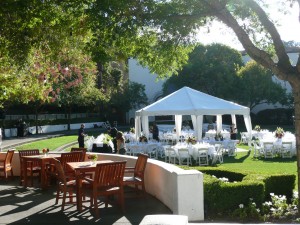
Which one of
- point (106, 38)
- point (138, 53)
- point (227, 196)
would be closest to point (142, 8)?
point (106, 38)

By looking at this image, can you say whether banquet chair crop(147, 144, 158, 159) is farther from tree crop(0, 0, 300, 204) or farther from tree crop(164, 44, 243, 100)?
tree crop(164, 44, 243, 100)

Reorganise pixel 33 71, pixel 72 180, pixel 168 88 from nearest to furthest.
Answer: pixel 72 180, pixel 33 71, pixel 168 88

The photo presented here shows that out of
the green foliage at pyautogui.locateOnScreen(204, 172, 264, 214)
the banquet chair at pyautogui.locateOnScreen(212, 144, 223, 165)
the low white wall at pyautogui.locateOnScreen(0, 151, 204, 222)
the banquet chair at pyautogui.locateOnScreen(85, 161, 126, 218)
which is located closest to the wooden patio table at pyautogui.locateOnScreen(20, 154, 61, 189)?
the banquet chair at pyautogui.locateOnScreen(85, 161, 126, 218)

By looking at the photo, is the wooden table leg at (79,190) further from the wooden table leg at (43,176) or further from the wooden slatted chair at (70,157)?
the wooden table leg at (43,176)

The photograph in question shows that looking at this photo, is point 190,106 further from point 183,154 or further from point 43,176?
point 43,176

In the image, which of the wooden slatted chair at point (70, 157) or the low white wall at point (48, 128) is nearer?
the wooden slatted chair at point (70, 157)

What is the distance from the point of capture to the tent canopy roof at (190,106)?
2025cm

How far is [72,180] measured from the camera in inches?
369

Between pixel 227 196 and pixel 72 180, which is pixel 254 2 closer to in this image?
pixel 227 196

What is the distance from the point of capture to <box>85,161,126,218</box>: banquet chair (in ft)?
26.2

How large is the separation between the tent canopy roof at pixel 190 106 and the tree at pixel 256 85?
2579cm

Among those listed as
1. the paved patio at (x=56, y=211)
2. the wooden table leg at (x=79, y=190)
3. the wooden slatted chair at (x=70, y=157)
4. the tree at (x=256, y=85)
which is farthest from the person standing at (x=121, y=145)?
the tree at (x=256, y=85)

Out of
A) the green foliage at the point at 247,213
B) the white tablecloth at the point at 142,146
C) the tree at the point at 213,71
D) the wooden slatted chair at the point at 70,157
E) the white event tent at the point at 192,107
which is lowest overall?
the green foliage at the point at 247,213

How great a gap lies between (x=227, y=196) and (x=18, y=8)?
5003mm
